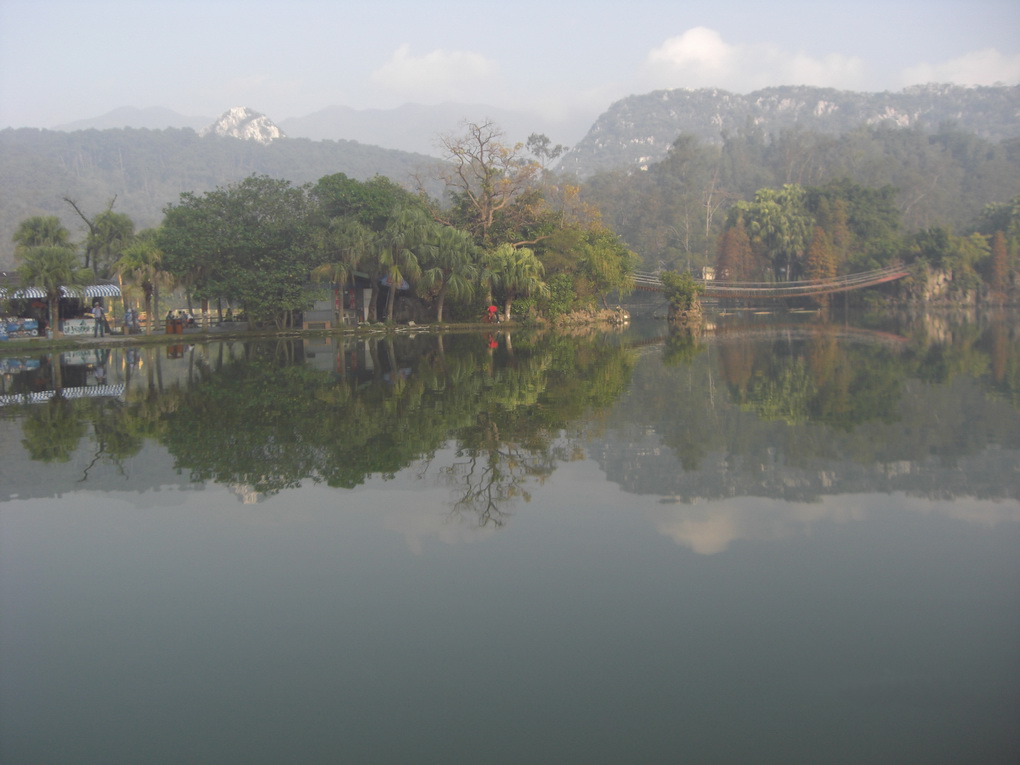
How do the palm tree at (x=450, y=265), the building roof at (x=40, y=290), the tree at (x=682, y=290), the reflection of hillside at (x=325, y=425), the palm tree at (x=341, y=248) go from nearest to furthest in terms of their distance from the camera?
the reflection of hillside at (x=325, y=425), the building roof at (x=40, y=290), the palm tree at (x=341, y=248), the palm tree at (x=450, y=265), the tree at (x=682, y=290)

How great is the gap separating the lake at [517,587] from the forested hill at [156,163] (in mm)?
114980

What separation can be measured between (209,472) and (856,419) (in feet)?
29.9

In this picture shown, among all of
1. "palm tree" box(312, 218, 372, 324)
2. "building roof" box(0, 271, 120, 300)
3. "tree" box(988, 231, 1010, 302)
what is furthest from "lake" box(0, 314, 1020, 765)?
"tree" box(988, 231, 1010, 302)

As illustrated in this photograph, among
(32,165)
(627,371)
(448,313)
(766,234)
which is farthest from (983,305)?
(32,165)

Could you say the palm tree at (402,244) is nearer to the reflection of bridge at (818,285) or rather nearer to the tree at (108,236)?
the tree at (108,236)

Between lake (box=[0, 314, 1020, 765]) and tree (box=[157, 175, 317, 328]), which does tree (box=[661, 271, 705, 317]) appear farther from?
lake (box=[0, 314, 1020, 765])

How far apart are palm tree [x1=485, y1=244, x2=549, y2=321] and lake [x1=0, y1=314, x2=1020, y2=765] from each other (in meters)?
26.8

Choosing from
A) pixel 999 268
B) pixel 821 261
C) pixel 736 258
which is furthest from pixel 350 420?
pixel 999 268

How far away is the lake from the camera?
426cm

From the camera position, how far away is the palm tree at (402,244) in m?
37.0

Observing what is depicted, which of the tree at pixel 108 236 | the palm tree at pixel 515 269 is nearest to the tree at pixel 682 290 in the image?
the palm tree at pixel 515 269

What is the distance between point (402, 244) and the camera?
3728 cm

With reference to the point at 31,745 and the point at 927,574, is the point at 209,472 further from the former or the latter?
the point at 927,574

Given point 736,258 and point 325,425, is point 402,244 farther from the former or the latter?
point 736,258
